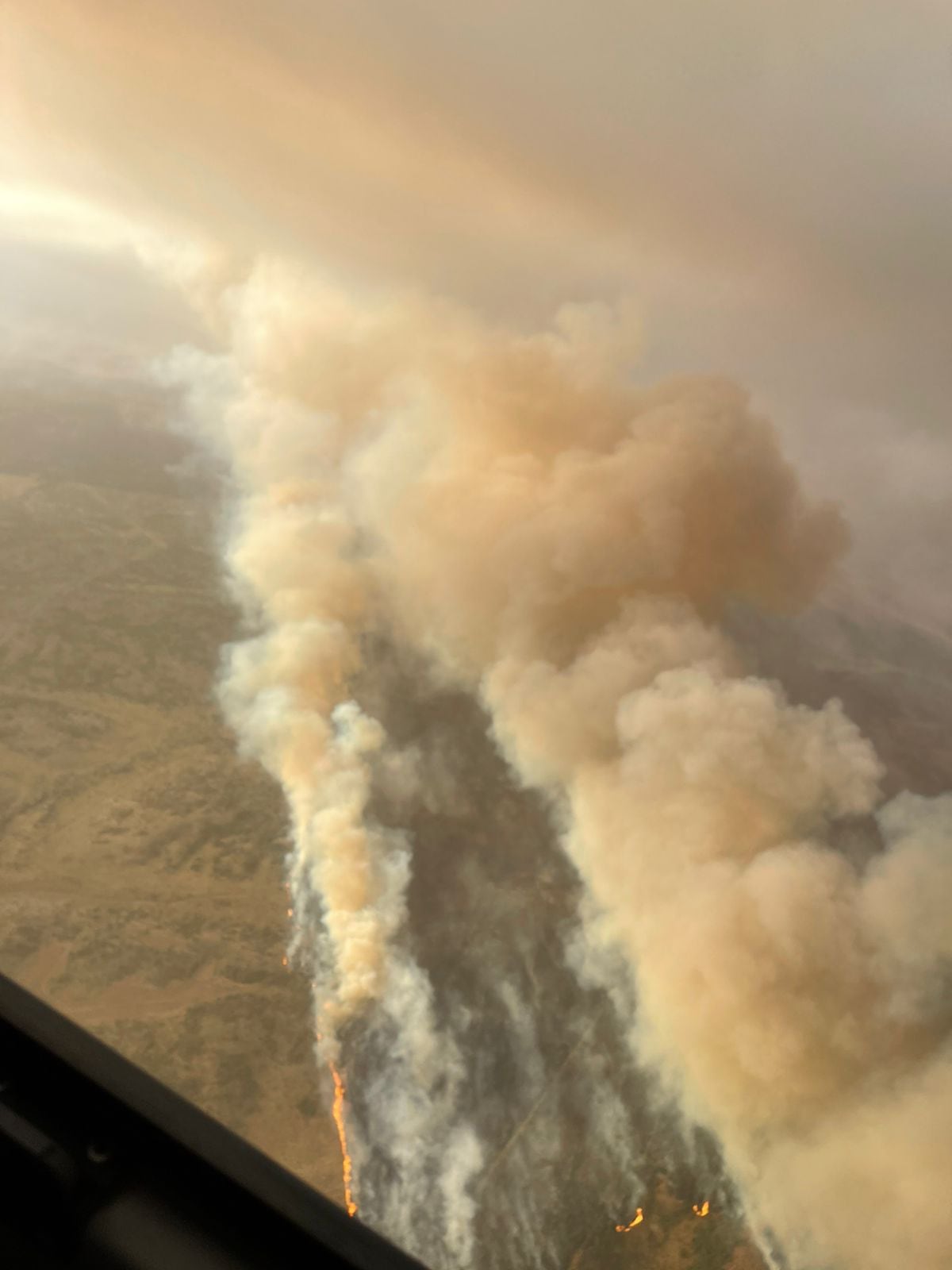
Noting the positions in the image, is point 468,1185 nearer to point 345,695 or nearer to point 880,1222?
point 880,1222

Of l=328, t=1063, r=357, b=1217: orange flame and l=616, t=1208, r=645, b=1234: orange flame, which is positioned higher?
l=616, t=1208, r=645, b=1234: orange flame

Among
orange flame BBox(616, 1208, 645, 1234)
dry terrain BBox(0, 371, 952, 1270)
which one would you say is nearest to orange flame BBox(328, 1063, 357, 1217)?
dry terrain BBox(0, 371, 952, 1270)

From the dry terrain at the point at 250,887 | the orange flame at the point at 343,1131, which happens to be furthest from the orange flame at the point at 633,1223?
the orange flame at the point at 343,1131

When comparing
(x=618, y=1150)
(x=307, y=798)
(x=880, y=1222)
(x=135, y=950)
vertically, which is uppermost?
(x=880, y=1222)

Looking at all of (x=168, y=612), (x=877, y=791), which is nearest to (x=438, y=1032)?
(x=877, y=791)

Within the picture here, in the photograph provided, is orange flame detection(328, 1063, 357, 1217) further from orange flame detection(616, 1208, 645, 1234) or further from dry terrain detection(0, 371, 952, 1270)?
orange flame detection(616, 1208, 645, 1234)

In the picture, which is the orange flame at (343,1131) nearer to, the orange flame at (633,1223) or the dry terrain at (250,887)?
the dry terrain at (250,887)

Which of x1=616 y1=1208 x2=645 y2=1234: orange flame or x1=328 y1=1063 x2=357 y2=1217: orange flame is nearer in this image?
x1=328 y1=1063 x2=357 y2=1217: orange flame
